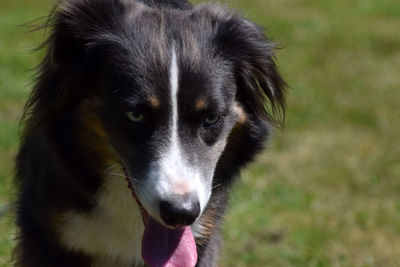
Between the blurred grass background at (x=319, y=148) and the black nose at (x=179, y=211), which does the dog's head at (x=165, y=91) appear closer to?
the black nose at (x=179, y=211)

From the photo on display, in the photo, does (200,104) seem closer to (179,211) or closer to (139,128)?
(139,128)

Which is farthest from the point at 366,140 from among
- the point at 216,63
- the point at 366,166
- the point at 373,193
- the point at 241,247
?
the point at 216,63

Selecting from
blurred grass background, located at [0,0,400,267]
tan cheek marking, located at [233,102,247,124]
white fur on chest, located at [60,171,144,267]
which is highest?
tan cheek marking, located at [233,102,247,124]

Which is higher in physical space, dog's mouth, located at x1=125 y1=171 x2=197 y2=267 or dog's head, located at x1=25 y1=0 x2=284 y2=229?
dog's head, located at x1=25 y1=0 x2=284 y2=229

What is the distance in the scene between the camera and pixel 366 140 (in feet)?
25.7

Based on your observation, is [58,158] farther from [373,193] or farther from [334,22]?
[334,22]

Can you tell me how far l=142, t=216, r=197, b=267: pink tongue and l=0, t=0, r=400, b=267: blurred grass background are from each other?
4.30ft

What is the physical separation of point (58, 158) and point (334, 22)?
26.0 feet

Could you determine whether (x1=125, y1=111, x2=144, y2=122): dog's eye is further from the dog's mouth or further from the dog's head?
the dog's mouth

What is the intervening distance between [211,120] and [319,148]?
4077mm

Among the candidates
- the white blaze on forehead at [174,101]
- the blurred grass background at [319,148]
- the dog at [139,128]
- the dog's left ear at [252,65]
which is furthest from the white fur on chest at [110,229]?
the blurred grass background at [319,148]

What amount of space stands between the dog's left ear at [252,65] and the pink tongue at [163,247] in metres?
0.73

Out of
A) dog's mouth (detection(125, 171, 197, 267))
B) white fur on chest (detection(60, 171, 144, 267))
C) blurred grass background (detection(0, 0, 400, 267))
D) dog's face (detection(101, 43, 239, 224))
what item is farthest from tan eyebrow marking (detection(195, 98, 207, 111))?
blurred grass background (detection(0, 0, 400, 267))

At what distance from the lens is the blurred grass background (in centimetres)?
595
